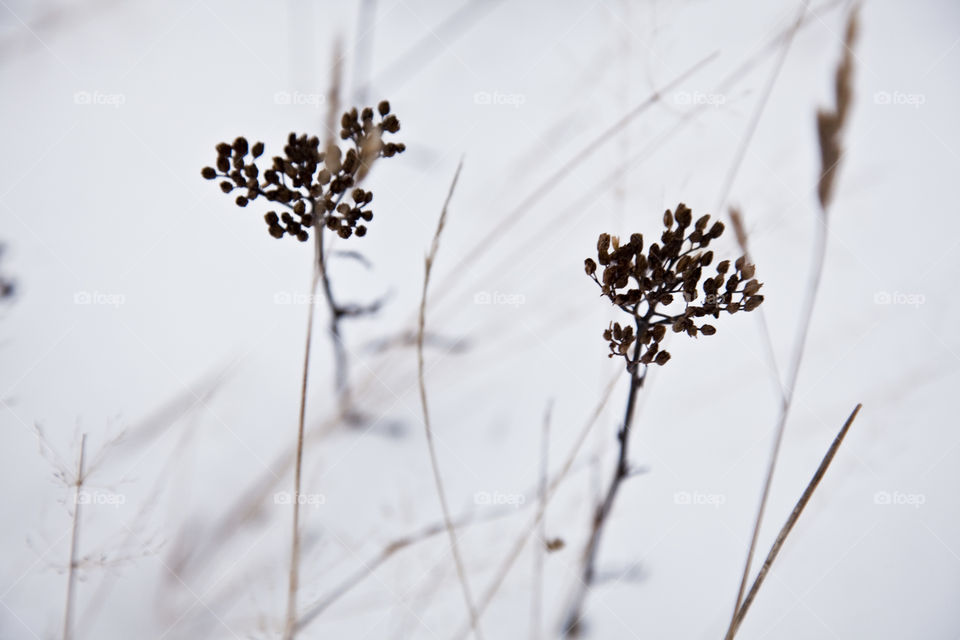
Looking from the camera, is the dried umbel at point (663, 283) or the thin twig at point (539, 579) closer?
the dried umbel at point (663, 283)

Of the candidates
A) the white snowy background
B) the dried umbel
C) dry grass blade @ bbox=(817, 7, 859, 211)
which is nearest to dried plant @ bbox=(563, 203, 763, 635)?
the dried umbel

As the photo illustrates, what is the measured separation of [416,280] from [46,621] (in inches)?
30.6

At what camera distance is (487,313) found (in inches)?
36.4

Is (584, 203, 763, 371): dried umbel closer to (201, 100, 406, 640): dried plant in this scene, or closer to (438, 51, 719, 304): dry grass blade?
(201, 100, 406, 640): dried plant

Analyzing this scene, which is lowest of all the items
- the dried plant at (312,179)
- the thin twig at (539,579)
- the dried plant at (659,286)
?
the thin twig at (539,579)

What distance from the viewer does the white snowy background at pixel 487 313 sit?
873mm

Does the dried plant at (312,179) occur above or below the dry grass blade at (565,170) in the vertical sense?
below

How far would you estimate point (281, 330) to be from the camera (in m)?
0.93

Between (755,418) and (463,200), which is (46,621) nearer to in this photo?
(463,200)

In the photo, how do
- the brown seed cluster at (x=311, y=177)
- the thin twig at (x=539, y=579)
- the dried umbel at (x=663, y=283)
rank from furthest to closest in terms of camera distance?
the thin twig at (x=539, y=579), the brown seed cluster at (x=311, y=177), the dried umbel at (x=663, y=283)

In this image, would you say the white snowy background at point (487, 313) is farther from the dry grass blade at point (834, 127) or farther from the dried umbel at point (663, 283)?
the dried umbel at point (663, 283)

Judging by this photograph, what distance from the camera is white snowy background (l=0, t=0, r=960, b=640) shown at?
34.4 inches

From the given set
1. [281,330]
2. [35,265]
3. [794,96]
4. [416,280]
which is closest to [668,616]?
[416,280]

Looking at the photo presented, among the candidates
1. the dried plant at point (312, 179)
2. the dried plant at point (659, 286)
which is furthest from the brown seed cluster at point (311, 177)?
the dried plant at point (659, 286)
